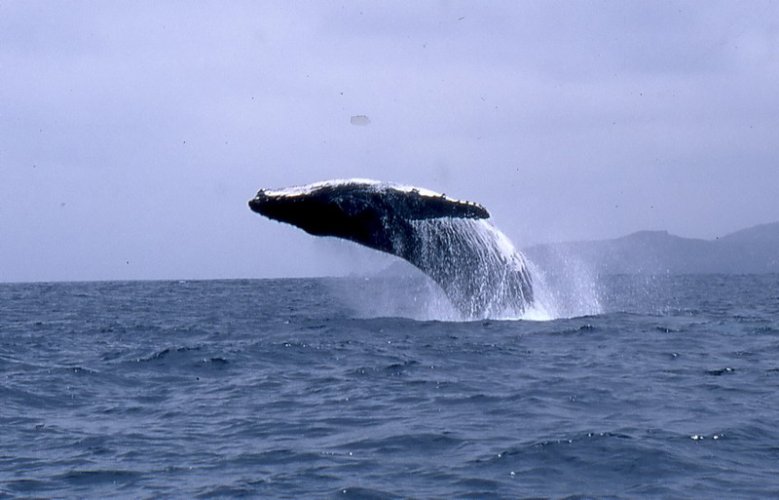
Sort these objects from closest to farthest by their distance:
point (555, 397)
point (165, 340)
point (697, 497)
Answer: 1. point (697, 497)
2. point (555, 397)
3. point (165, 340)

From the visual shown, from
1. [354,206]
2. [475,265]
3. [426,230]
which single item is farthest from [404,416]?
[475,265]

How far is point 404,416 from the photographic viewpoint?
24.2 ft

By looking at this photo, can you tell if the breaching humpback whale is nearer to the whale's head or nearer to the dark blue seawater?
the whale's head

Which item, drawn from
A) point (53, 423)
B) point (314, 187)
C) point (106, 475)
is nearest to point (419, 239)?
point (314, 187)

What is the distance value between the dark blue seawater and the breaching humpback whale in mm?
820

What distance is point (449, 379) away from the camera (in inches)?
356

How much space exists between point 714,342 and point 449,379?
5542 mm

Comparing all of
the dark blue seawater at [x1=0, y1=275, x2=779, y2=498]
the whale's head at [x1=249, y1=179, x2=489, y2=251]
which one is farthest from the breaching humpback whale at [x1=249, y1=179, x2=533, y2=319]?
the dark blue seawater at [x1=0, y1=275, x2=779, y2=498]

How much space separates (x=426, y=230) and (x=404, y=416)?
5639 millimetres

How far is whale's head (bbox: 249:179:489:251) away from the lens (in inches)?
440

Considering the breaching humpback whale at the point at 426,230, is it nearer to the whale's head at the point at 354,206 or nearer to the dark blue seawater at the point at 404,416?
the whale's head at the point at 354,206

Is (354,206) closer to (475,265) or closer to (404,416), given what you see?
(475,265)

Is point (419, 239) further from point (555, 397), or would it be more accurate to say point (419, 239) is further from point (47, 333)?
point (47, 333)

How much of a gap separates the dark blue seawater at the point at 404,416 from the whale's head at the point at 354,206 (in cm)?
173
